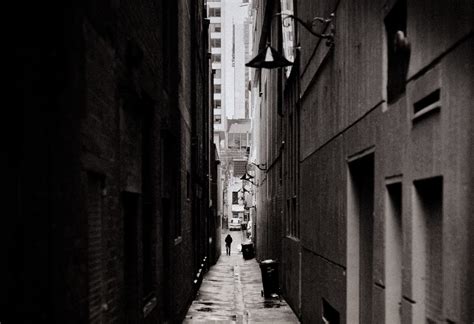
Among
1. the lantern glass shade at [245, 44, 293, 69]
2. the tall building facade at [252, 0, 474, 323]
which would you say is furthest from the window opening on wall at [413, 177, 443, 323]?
the lantern glass shade at [245, 44, 293, 69]

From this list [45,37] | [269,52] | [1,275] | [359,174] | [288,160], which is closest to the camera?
[1,275]

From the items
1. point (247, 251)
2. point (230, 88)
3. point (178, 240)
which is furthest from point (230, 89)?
point (178, 240)

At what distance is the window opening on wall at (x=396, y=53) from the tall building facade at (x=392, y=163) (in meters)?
0.01

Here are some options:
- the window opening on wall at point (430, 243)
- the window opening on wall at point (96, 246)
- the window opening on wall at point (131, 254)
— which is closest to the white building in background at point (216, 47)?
the window opening on wall at point (131, 254)

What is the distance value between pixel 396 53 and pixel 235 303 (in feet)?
51.2

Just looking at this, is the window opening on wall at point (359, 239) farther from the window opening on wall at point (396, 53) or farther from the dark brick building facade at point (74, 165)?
the dark brick building facade at point (74, 165)

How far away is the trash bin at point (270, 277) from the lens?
70.6ft

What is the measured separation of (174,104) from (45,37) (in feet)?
31.4

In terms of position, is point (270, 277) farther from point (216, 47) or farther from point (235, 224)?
point (216, 47)

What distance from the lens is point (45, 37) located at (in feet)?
16.6

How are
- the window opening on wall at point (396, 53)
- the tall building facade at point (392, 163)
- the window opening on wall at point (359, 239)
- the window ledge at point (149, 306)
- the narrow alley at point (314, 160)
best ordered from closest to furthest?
the tall building facade at point (392, 163)
the narrow alley at point (314, 160)
the window opening on wall at point (396, 53)
the window opening on wall at point (359, 239)
the window ledge at point (149, 306)

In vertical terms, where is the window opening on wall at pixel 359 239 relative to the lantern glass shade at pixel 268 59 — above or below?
below

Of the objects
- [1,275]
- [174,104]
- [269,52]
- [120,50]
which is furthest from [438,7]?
[174,104]

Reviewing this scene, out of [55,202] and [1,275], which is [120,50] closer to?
[55,202]
